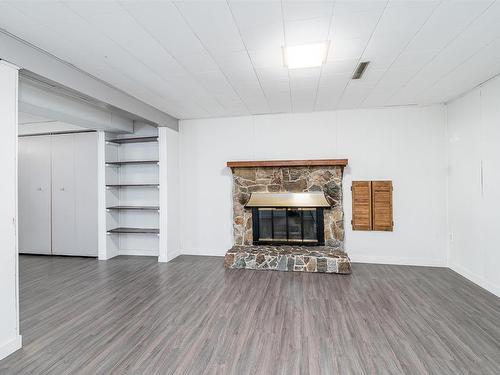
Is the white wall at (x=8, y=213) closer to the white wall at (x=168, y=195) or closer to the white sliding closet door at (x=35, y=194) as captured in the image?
the white wall at (x=168, y=195)

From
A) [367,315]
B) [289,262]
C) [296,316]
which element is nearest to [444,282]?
[367,315]

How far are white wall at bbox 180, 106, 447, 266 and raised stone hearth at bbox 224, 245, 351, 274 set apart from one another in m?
0.68

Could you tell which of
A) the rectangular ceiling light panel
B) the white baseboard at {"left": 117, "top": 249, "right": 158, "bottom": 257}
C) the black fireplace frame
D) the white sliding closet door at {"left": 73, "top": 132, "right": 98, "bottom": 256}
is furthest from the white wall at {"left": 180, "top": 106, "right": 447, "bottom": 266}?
the rectangular ceiling light panel

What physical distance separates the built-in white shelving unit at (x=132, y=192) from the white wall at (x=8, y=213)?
2.79 metres

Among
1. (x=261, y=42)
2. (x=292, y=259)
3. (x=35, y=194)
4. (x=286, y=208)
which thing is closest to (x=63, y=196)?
(x=35, y=194)

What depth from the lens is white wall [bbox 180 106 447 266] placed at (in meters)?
4.45

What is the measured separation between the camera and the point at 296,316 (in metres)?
2.76

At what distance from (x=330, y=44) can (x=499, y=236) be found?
303 cm

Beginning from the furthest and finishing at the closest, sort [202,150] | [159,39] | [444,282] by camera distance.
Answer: [202,150]
[444,282]
[159,39]

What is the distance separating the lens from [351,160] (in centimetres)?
471

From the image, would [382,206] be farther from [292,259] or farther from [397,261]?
[292,259]

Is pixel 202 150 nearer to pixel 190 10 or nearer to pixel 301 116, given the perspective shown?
pixel 301 116

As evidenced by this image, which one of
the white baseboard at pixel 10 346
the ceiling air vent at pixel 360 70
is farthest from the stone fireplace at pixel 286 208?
the white baseboard at pixel 10 346

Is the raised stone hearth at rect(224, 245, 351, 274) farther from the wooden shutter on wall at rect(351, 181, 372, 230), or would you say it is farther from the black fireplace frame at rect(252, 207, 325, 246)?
the wooden shutter on wall at rect(351, 181, 372, 230)
